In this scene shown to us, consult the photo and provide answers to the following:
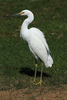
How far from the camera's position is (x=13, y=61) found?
29.4 feet

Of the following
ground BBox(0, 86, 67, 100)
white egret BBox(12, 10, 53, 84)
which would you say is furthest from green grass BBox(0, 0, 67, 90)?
white egret BBox(12, 10, 53, 84)

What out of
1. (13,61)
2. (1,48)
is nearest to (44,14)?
(1,48)

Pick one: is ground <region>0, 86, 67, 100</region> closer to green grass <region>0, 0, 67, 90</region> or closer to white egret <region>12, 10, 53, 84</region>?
green grass <region>0, 0, 67, 90</region>

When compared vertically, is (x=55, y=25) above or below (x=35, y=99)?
below

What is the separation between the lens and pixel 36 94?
5906mm

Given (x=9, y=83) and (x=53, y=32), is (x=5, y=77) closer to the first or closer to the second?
(x=9, y=83)

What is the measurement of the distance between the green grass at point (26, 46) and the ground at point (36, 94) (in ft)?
1.39

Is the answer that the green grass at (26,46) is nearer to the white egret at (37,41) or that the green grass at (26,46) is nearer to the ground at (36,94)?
the ground at (36,94)

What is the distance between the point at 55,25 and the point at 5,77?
6.51m

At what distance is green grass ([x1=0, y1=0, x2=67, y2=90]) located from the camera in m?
7.31

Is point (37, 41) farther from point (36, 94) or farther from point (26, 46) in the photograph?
point (26, 46)

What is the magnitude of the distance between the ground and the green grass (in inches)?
16.7

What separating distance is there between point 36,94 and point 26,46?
5.07 meters

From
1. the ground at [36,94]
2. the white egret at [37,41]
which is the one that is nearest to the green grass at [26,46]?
the ground at [36,94]
